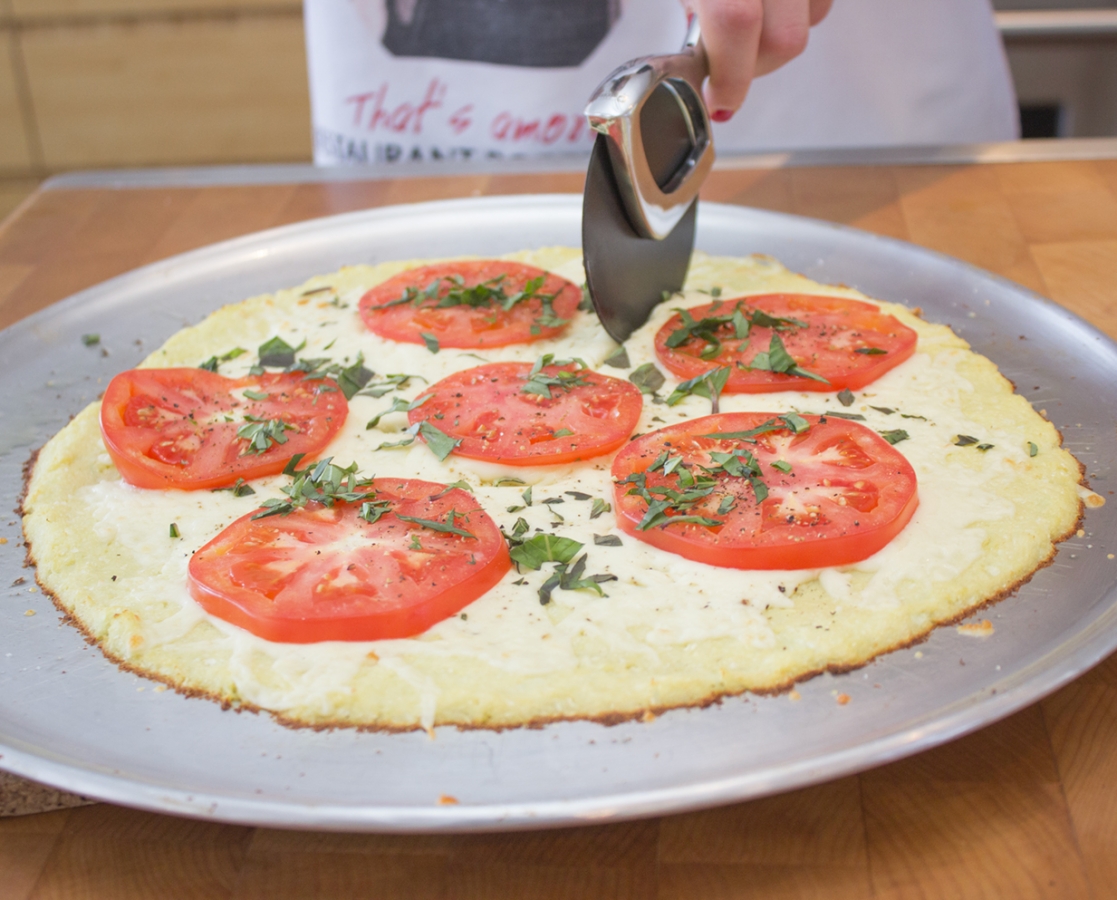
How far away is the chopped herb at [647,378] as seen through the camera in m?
1.81

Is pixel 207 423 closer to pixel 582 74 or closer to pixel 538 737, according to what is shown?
pixel 538 737

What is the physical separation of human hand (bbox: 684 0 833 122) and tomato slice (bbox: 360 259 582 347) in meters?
0.45

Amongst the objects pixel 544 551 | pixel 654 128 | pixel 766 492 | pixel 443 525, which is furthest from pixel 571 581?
pixel 654 128

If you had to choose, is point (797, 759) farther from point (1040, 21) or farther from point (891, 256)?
point (1040, 21)

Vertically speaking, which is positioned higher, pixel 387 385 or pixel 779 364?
pixel 779 364

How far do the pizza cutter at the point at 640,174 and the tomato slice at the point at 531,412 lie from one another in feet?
0.63

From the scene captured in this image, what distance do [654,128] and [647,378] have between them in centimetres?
42

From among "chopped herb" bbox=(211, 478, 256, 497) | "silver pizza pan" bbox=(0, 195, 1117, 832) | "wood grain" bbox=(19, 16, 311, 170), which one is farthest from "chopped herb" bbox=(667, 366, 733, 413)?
"wood grain" bbox=(19, 16, 311, 170)

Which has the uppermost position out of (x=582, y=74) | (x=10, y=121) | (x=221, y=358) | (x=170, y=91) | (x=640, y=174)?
(x=640, y=174)

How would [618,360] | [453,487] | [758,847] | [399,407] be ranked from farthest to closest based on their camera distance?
[618,360]
[399,407]
[453,487]
[758,847]

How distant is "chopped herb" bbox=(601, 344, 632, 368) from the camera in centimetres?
186

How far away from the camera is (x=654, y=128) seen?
1841 mm

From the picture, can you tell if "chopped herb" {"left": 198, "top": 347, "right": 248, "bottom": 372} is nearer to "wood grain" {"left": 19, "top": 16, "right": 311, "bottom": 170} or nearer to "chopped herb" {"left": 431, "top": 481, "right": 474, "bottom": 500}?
"chopped herb" {"left": 431, "top": 481, "right": 474, "bottom": 500}

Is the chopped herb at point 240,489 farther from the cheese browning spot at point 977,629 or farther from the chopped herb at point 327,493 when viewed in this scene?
the cheese browning spot at point 977,629
